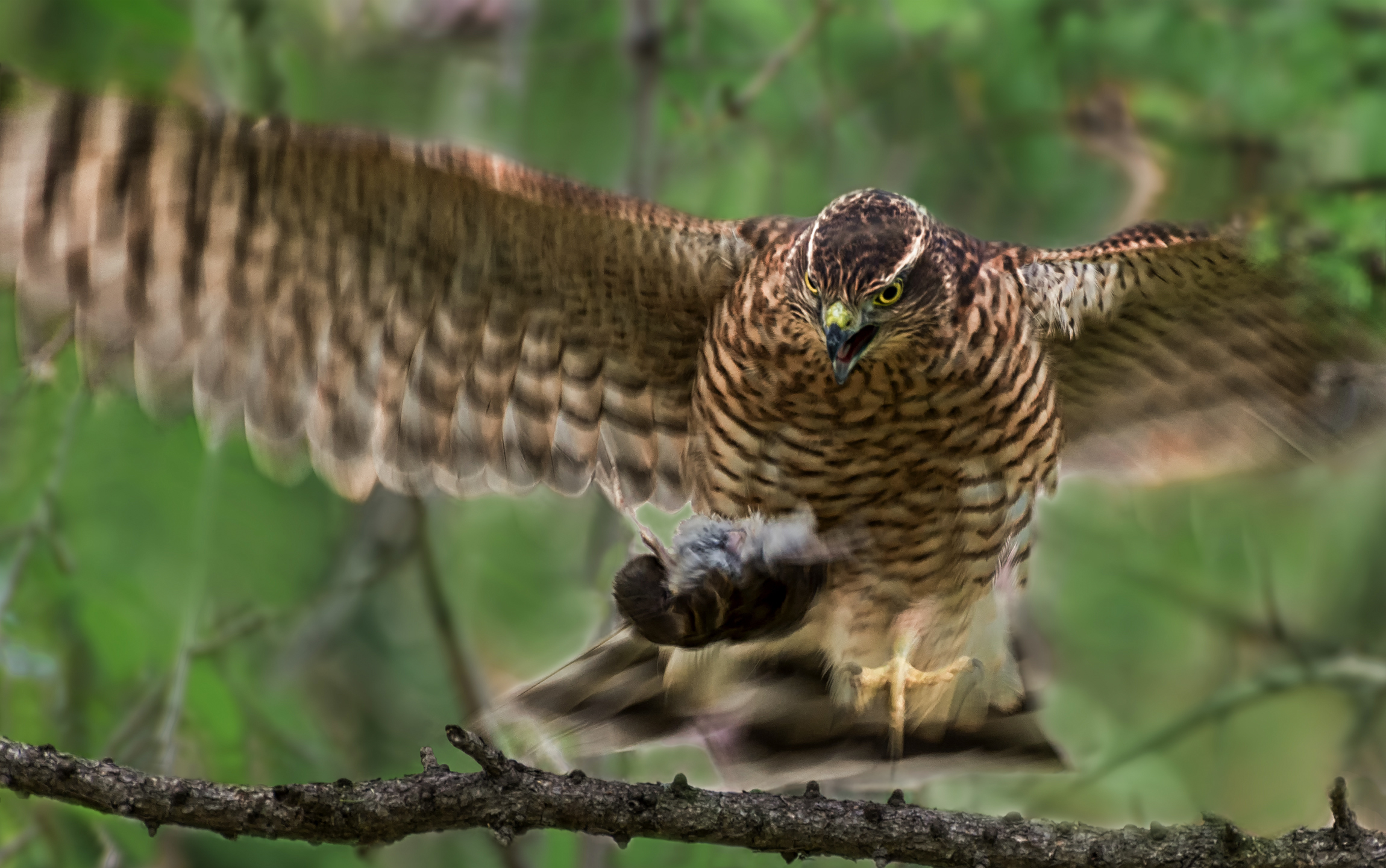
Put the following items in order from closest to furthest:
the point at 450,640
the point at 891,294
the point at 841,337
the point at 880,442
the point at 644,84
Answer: the point at 841,337 → the point at 891,294 → the point at 880,442 → the point at 450,640 → the point at 644,84

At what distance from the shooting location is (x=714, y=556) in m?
2.51

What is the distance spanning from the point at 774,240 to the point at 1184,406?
1.20 meters

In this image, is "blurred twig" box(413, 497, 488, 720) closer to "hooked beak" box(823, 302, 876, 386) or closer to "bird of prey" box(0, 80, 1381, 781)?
"bird of prey" box(0, 80, 1381, 781)

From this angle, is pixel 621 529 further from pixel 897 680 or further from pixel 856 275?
pixel 856 275

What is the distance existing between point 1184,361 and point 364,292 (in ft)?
6.37

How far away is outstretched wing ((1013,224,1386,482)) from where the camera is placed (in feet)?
9.53

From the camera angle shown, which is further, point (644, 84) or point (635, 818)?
point (644, 84)

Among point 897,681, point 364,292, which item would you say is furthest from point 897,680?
point 364,292

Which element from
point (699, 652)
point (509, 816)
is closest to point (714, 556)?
point (699, 652)

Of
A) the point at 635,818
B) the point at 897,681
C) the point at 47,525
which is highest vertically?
the point at 47,525

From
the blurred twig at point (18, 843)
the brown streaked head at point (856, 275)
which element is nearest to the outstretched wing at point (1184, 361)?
the brown streaked head at point (856, 275)

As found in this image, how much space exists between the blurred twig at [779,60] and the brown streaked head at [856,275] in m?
1.10

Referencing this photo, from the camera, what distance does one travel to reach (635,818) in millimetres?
2037

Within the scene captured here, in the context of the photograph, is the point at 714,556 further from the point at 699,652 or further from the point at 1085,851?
the point at 1085,851
